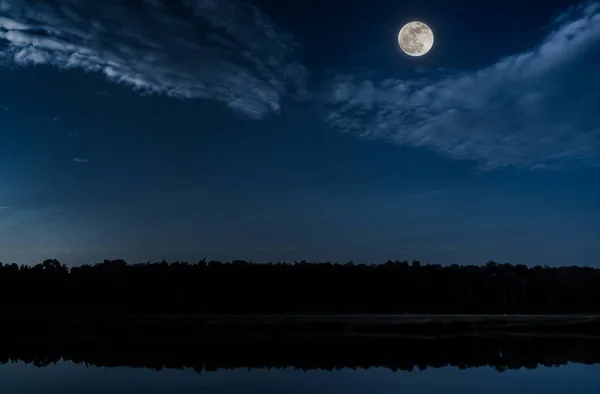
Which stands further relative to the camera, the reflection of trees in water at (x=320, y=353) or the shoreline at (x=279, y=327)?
the shoreline at (x=279, y=327)

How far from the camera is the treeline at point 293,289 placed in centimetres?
7544

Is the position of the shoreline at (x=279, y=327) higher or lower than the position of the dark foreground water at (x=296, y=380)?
higher

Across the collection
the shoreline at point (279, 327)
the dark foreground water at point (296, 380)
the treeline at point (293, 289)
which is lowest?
the dark foreground water at point (296, 380)

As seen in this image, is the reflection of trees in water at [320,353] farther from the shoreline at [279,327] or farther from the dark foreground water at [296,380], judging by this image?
the shoreline at [279,327]

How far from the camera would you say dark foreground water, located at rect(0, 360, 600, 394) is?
25969mm

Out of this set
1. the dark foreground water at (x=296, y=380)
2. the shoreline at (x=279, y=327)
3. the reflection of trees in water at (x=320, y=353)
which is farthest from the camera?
the shoreline at (x=279, y=327)

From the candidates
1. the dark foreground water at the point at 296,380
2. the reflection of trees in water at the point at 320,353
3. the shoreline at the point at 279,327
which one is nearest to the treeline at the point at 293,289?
the shoreline at the point at 279,327

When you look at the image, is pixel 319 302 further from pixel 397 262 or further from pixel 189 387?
pixel 189 387

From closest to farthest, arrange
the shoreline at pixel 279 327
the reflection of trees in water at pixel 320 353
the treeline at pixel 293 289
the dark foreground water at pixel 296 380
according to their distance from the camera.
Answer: the dark foreground water at pixel 296 380, the reflection of trees in water at pixel 320 353, the shoreline at pixel 279 327, the treeline at pixel 293 289

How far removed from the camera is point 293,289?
264 feet

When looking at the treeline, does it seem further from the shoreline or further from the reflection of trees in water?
the reflection of trees in water

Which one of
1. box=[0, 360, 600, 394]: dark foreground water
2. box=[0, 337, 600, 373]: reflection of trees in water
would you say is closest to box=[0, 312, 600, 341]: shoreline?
box=[0, 337, 600, 373]: reflection of trees in water

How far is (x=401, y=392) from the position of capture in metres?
25.4

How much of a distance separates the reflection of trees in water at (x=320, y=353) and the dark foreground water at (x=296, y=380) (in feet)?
4.89
